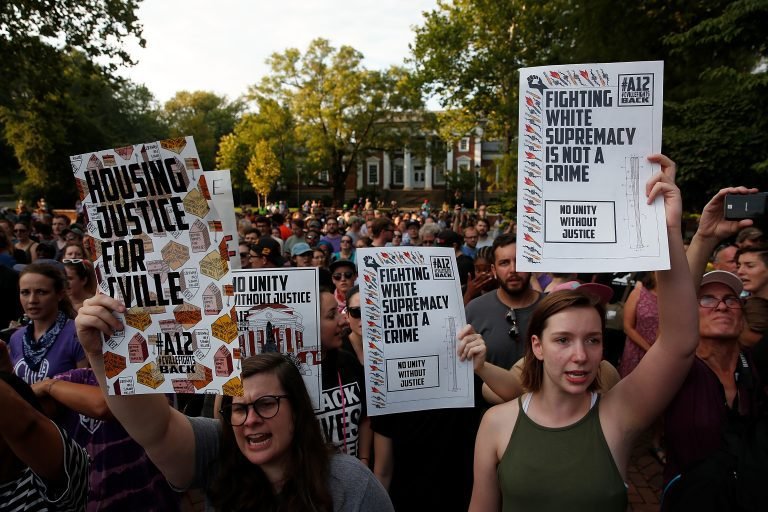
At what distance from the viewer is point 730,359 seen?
3.00 metres

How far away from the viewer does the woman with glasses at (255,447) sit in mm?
1986

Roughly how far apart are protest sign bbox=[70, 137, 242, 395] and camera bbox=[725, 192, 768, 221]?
→ 1928 mm

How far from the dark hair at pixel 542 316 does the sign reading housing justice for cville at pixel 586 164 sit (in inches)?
6.9

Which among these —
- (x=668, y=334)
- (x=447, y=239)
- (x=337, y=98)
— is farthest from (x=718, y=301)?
(x=337, y=98)

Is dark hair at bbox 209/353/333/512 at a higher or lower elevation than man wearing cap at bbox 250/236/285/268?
lower

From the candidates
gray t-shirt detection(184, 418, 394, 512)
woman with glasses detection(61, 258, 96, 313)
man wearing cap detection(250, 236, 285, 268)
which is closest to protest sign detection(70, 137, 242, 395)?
gray t-shirt detection(184, 418, 394, 512)

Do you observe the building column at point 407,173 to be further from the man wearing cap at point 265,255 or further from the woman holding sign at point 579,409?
the woman holding sign at point 579,409

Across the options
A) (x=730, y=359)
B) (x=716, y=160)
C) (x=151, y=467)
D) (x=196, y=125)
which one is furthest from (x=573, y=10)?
(x=196, y=125)

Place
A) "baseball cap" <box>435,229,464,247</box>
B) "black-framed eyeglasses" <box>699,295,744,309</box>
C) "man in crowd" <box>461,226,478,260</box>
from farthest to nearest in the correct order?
"man in crowd" <box>461,226,478,260</box> → "baseball cap" <box>435,229,464,247</box> → "black-framed eyeglasses" <box>699,295,744,309</box>

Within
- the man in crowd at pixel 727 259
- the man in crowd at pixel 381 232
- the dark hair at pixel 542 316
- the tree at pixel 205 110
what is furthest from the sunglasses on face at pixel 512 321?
the tree at pixel 205 110

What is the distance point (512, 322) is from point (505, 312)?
115 millimetres

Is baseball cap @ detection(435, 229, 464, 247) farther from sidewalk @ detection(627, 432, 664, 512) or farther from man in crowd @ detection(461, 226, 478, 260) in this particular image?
sidewalk @ detection(627, 432, 664, 512)

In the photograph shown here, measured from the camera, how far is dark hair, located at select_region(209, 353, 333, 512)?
2.00 meters

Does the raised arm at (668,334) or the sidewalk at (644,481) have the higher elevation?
the raised arm at (668,334)
